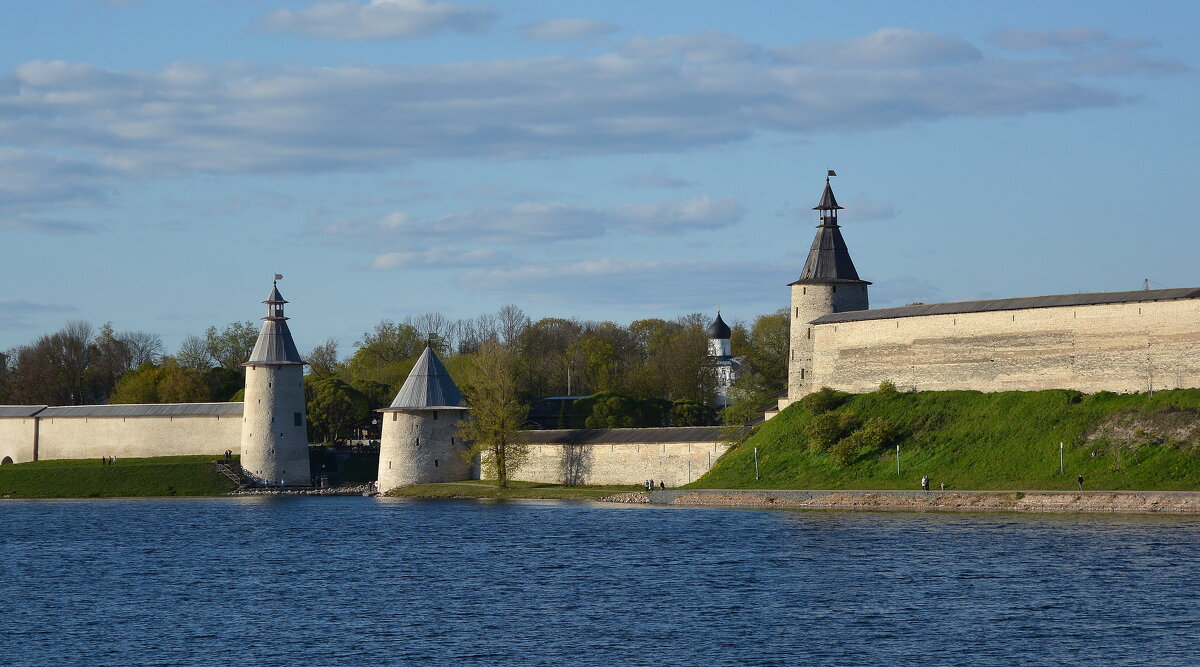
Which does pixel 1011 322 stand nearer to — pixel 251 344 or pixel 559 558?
pixel 559 558

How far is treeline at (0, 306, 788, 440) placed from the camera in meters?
67.7

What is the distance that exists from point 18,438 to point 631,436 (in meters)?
30.5

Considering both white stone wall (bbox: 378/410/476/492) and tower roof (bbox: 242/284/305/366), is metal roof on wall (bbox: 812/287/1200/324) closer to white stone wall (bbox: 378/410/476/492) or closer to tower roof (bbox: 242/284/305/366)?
white stone wall (bbox: 378/410/476/492)

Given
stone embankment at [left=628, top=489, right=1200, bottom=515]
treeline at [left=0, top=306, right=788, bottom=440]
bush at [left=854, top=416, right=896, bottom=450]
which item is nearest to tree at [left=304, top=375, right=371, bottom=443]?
treeline at [left=0, top=306, right=788, bottom=440]

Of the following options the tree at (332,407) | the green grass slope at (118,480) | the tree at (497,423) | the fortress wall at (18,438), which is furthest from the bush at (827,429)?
the fortress wall at (18,438)

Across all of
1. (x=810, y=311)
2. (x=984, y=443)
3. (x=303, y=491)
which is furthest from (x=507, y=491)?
(x=984, y=443)

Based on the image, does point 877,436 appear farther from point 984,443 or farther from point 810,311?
point 810,311

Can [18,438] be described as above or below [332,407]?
below

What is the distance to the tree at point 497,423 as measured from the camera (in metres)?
52.5

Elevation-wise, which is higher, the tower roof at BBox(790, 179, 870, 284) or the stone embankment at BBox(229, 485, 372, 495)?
the tower roof at BBox(790, 179, 870, 284)

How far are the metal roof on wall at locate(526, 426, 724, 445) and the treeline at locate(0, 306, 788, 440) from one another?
6966 millimetres

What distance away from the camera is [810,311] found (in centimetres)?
5231

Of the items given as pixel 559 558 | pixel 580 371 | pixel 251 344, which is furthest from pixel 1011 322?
pixel 251 344

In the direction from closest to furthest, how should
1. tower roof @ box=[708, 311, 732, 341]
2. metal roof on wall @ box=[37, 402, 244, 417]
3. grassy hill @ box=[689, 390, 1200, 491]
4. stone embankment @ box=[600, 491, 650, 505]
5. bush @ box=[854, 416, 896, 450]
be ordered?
grassy hill @ box=[689, 390, 1200, 491] → bush @ box=[854, 416, 896, 450] → stone embankment @ box=[600, 491, 650, 505] → metal roof on wall @ box=[37, 402, 244, 417] → tower roof @ box=[708, 311, 732, 341]
